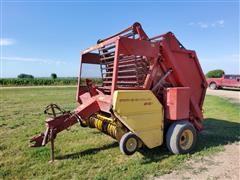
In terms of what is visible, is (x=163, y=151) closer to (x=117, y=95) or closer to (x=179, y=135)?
(x=179, y=135)

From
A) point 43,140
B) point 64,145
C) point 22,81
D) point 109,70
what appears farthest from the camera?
point 22,81

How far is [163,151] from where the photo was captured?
5016 mm

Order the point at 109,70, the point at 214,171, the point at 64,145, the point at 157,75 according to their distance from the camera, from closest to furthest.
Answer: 1. the point at 214,171
2. the point at 157,75
3. the point at 64,145
4. the point at 109,70

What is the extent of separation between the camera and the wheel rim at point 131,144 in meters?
4.27

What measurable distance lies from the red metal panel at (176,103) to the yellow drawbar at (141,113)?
18 centimetres

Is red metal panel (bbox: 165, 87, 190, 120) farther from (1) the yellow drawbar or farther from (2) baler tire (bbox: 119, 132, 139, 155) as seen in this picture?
(2) baler tire (bbox: 119, 132, 139, 155)

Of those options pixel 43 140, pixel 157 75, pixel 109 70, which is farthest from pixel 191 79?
pixel 43 140

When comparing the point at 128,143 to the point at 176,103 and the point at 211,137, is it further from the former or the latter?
the point at 211,137

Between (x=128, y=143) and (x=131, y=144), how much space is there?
82 mm

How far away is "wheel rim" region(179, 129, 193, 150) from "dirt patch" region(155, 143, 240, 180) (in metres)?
0.43

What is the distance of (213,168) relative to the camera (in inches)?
166

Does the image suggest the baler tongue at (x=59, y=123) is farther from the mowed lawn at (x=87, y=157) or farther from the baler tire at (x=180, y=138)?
the baler tire at (x=180, y=138)

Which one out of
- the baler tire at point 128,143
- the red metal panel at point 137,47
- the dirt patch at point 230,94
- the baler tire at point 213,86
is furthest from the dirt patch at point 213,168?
the baler tire at point 213,86

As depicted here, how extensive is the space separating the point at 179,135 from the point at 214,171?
911 millimetres
